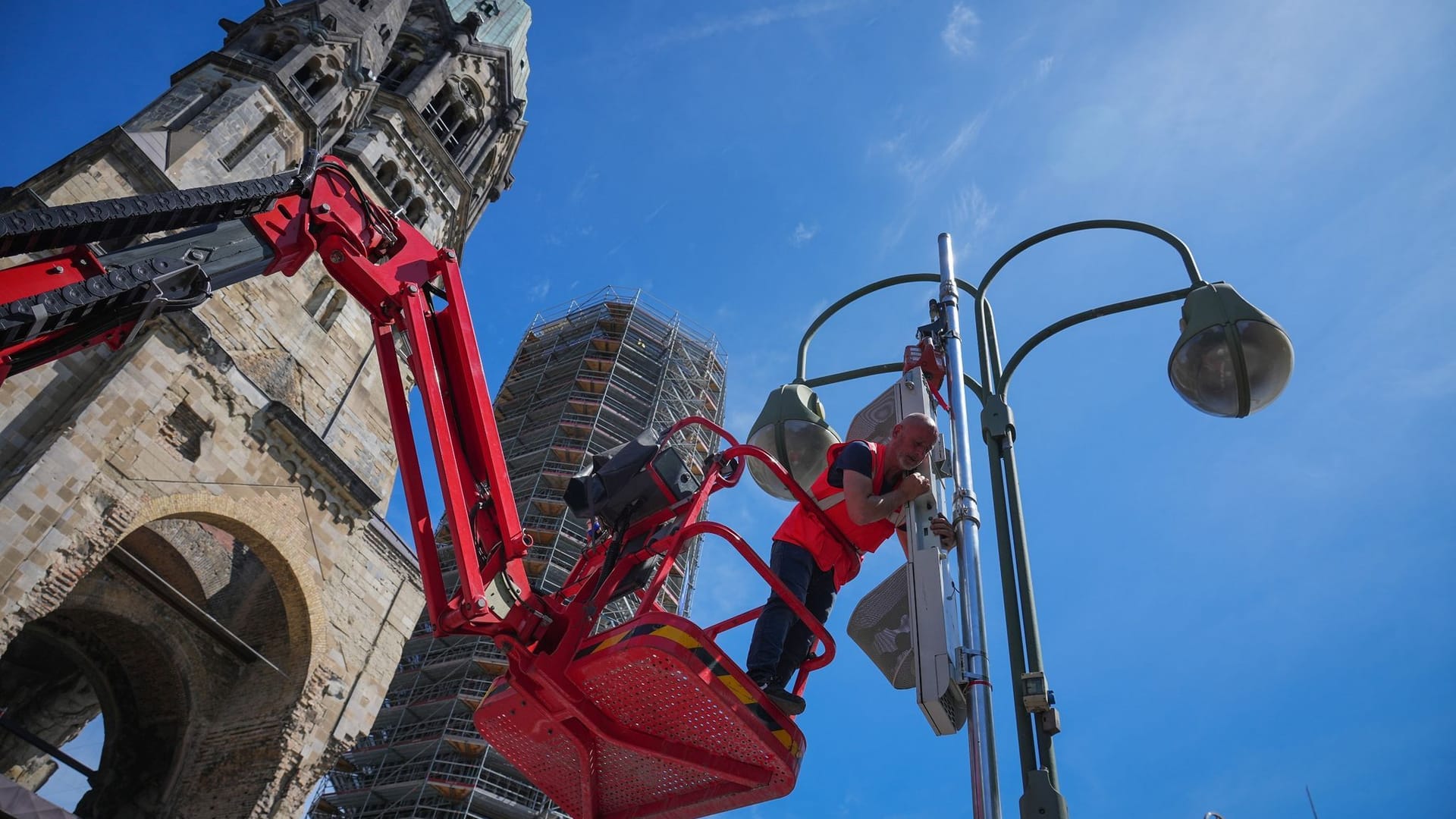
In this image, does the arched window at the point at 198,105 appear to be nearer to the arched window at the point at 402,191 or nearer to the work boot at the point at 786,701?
the arched window at the point at 402,191

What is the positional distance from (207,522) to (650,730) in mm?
10816

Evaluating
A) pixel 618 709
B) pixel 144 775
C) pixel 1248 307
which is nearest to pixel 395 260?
pixel 618 709

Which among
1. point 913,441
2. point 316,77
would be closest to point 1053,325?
point 913,441

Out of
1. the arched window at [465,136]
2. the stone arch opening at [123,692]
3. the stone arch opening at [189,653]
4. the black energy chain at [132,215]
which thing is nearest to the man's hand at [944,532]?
the black energy chain at [132,215]

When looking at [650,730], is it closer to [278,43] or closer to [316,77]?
[316,77]

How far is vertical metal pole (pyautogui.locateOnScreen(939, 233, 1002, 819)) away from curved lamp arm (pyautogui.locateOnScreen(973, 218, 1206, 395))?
1.38ft

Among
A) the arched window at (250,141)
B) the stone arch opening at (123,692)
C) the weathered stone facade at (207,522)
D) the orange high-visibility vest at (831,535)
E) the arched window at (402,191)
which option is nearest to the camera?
the orange high-visibility vest at (831,535)

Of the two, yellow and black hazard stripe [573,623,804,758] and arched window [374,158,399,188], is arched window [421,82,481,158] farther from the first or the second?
yellow and black hazard stripe [573,623,804,758]

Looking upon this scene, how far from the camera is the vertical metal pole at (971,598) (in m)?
3.44

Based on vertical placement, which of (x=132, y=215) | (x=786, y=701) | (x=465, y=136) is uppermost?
(x=465, y=136)

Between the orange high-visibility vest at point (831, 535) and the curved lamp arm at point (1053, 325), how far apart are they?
0.88 metres

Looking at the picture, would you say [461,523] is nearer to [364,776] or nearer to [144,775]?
[144,775]

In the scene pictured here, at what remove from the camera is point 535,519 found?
2755cm

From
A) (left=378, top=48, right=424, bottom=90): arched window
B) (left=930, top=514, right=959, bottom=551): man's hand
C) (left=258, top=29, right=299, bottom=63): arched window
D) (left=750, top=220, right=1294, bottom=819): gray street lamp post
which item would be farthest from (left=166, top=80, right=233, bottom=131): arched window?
(left=930, top=514, right=959, bottom=551): man's hand
